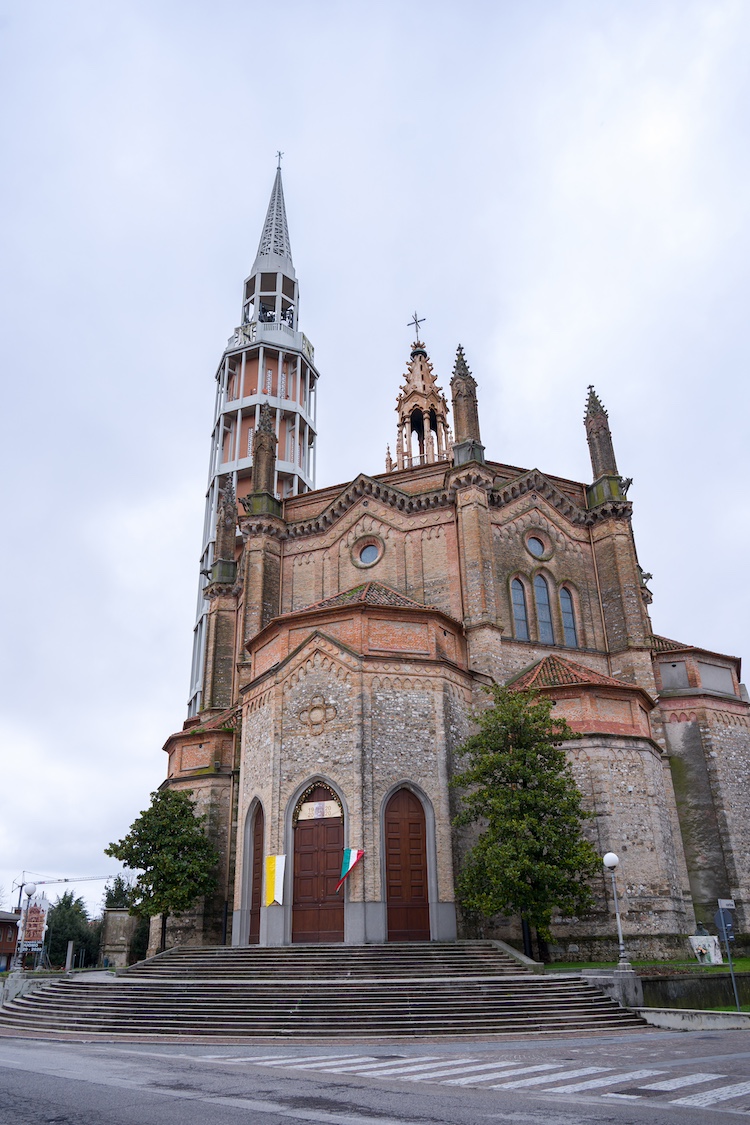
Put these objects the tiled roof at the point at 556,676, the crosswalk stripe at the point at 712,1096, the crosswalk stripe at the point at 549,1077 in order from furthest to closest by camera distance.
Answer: the tiled roof at the point at 556,676
the crosswalk stripe at the point at 549,1077
the crosswalk stripe at the point at 712,1096

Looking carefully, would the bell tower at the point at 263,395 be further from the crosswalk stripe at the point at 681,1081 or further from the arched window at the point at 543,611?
the crosswalk stripe at the point at 681,1081

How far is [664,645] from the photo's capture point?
127 ft

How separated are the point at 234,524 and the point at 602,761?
23930mm

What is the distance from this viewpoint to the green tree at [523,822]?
23844 mm

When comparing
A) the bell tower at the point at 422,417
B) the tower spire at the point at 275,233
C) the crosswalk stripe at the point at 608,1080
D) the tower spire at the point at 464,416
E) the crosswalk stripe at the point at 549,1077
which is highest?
the tower spire at the point at 275,233

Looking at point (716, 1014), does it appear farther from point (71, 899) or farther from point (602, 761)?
point (71, 899)

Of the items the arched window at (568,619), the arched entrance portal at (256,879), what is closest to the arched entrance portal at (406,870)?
the arched entrance portal at (256,879)

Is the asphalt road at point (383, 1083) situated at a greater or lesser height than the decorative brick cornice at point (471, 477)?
lesser

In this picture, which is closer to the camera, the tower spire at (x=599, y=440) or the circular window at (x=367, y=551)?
the circular window at (x=367, y=551)

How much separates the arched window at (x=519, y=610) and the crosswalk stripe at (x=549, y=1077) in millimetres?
22199

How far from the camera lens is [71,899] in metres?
72.6

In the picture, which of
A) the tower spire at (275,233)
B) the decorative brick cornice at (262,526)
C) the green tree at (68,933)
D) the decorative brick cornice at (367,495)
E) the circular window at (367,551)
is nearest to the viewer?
the decorative brick cornice at (367,495)

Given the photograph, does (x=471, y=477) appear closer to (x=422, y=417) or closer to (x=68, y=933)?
(x=422, y=417)

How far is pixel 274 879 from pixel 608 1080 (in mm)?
16947
